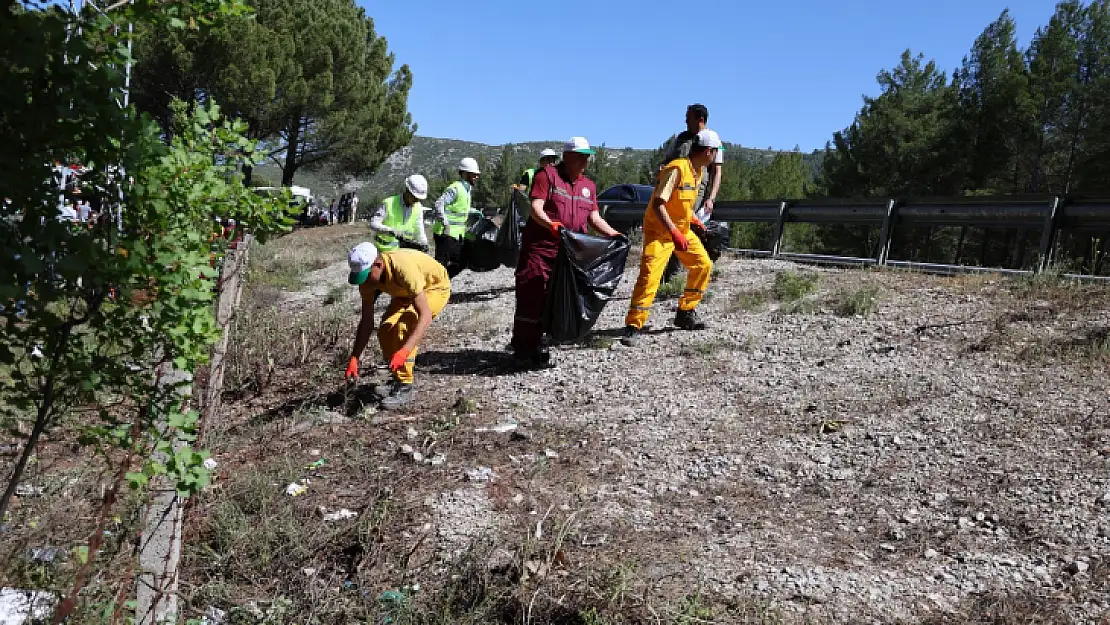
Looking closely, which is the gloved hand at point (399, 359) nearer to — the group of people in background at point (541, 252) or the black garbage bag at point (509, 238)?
the group of people in background at point (541, 252)

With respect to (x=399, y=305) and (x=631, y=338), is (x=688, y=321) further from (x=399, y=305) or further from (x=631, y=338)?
(x=399, y=305)

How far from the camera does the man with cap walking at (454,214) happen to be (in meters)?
7.71

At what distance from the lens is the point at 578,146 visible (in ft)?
17.6

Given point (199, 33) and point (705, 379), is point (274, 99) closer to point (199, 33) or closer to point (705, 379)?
point (705, 379)

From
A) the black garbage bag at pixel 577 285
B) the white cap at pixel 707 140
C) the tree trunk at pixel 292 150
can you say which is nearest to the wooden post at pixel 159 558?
the black garbage bag at pixel 577 285

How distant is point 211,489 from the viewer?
357cm

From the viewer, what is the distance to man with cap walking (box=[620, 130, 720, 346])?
5.74 m

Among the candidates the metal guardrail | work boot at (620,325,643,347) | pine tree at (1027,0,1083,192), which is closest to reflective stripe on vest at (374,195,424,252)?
work boot at (620,325,643,347)

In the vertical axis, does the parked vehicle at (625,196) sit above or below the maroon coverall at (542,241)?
above

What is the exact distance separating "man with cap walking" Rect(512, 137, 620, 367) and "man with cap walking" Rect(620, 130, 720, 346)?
2.03ft

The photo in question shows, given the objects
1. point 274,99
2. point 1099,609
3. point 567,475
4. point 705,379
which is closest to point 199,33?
point 567,475

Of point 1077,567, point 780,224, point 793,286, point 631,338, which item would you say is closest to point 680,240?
point 631,338

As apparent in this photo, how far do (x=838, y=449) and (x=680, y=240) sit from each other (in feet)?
7.29

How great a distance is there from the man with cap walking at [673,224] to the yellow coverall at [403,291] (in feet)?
5.47
